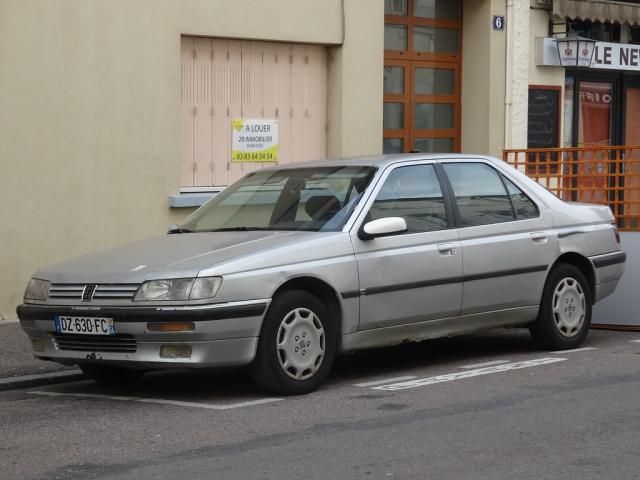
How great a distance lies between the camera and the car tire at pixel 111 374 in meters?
9.84

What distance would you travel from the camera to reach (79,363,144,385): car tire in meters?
9.84

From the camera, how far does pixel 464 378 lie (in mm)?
9680

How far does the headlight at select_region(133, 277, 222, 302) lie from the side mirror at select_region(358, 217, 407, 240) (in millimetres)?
1287

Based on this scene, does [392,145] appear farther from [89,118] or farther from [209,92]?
[89,118]

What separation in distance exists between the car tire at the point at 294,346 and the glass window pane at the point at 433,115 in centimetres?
954

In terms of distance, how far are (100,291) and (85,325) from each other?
0.25 meters

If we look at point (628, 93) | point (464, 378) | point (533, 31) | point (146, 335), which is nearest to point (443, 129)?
point (533, 31)

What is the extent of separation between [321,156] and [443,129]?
2.75m

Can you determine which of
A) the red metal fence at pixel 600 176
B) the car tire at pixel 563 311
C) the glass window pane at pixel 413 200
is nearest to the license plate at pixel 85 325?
the glass window pane at pixel 413 200

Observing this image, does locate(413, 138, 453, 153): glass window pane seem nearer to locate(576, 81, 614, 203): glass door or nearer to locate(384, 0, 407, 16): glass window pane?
locate(384, 0, 407, 16): glass window pane

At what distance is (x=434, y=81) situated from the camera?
61.2ft

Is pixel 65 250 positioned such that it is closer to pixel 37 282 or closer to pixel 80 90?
pixel 80 90

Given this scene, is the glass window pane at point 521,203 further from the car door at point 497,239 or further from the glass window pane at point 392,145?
the glass window pane at point 392,145

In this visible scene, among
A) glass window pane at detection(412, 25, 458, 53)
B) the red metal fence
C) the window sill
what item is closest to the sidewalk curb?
the window sill
